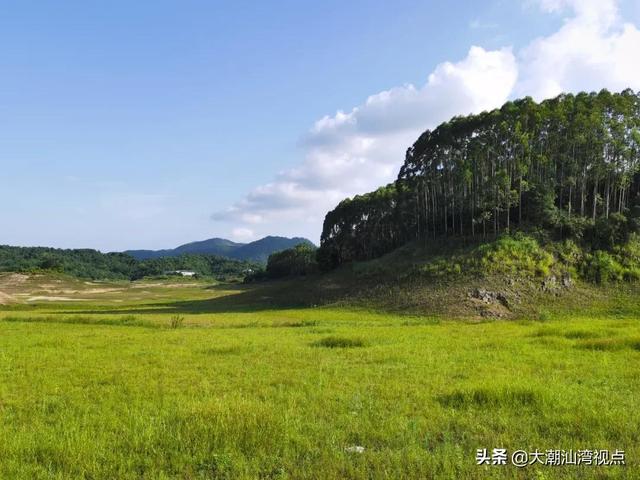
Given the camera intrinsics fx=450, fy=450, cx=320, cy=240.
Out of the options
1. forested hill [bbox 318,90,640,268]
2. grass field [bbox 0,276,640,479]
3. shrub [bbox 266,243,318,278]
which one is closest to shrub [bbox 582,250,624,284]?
forested hill [bbox 318,90,640,268]

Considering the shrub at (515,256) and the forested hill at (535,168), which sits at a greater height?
the forested hill at (535,168)

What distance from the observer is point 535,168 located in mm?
66000

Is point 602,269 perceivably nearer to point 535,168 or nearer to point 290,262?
point 535,168

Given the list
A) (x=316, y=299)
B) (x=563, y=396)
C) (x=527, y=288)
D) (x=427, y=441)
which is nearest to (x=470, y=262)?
(x=527, y=288)

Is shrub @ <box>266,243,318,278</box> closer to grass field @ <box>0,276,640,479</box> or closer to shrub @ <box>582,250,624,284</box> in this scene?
shrub @ <box>582,250,624,284</box>

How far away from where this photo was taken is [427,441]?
27.0 ft

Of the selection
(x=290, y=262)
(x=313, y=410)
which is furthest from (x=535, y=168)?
(x=290, y=262)

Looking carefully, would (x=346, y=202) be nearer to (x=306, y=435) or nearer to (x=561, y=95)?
(x=561, y=95)

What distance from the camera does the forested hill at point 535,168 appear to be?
56.5 meters

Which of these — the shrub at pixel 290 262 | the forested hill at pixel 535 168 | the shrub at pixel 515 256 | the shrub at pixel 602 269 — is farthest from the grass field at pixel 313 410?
the shrub at pixel 290 262

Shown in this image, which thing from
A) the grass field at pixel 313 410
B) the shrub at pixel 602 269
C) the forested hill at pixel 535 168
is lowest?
the grass field at pixel 313 410

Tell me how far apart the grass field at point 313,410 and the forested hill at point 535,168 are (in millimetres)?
43109

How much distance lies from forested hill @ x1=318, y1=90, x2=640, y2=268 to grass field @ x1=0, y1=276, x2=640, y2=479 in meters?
43.1

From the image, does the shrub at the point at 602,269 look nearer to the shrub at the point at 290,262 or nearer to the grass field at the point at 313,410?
the grass field at the point at 313,410
